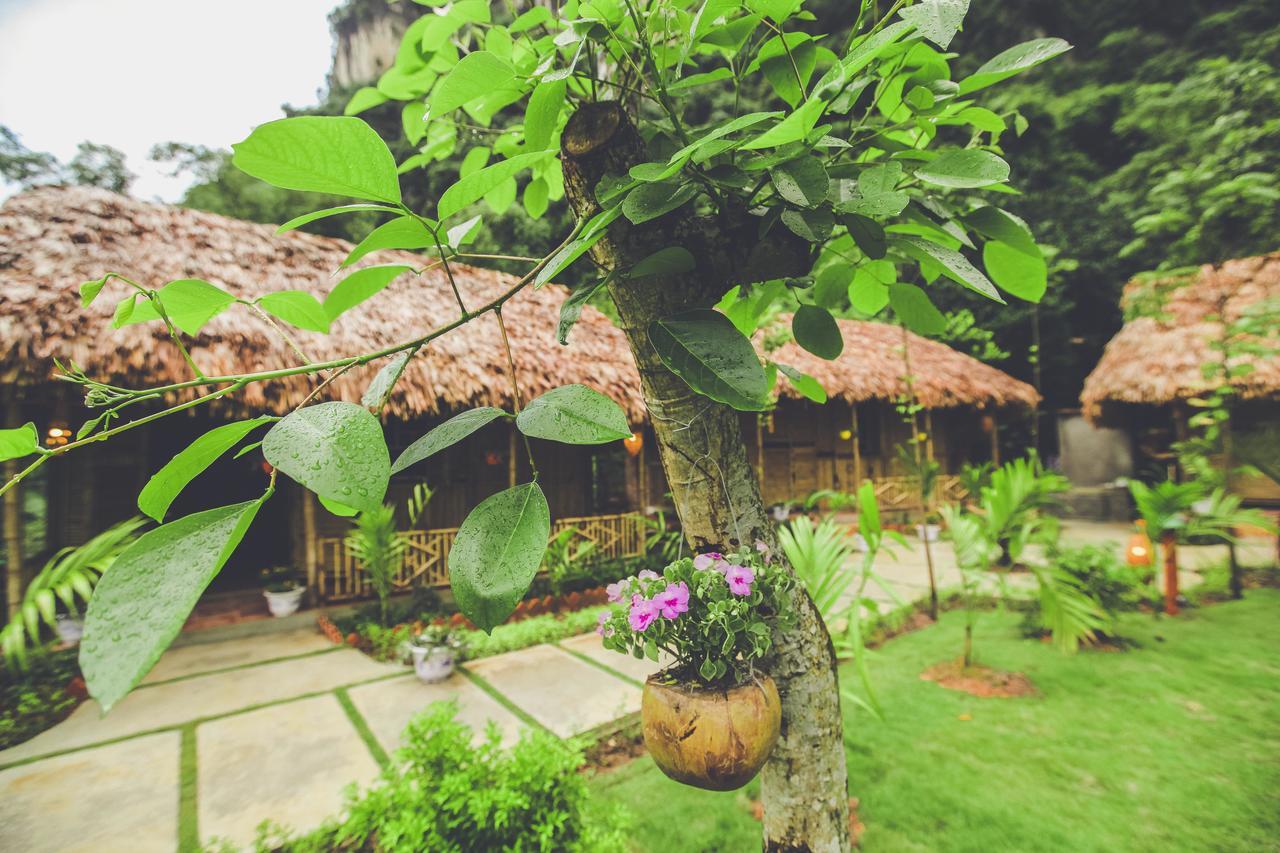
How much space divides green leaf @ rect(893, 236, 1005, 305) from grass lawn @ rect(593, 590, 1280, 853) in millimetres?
2043

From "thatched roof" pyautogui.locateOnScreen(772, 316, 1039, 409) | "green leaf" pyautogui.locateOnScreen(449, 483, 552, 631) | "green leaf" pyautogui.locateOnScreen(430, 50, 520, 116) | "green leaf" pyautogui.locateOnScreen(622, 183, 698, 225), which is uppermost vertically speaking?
"thatched roof" pyautogui.locateOnScreen(772, 316, 1039, 409)

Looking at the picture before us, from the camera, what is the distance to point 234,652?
4332mm

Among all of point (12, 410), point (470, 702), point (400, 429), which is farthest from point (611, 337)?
point (12, 410)

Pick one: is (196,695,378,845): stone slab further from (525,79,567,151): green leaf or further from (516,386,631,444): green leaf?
(525,79,567,151): green leaf

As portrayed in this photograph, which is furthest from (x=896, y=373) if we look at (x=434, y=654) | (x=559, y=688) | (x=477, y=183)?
(x=477, y=183)

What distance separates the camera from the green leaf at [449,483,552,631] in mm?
422

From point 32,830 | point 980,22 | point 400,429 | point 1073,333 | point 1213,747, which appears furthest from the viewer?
point 980,22

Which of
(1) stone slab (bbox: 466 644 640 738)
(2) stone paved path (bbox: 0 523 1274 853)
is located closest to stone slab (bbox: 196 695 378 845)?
(2) stone paved path (bbox: 0 523 1274 853)

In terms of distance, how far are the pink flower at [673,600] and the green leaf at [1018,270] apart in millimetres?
613

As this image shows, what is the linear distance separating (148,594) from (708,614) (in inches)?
28.6

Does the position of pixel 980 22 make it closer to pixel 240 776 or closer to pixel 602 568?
pixel 602 568

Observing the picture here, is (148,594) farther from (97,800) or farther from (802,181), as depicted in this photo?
(97,800)

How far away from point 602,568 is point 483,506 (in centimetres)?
564

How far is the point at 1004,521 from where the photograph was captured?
3344mm
